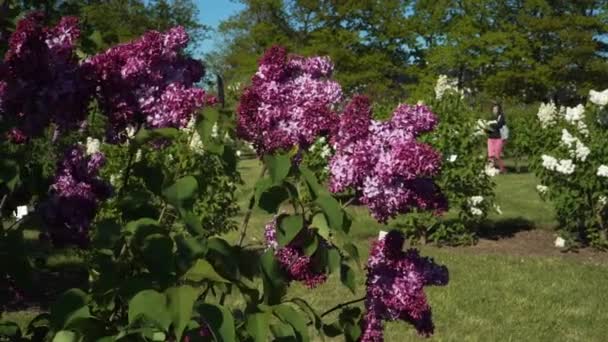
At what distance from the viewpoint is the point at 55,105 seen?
1.84 metres

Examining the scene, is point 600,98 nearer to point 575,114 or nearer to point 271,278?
point 575,114

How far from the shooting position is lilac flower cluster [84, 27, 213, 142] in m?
1.83

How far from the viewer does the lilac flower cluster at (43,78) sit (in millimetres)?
1822

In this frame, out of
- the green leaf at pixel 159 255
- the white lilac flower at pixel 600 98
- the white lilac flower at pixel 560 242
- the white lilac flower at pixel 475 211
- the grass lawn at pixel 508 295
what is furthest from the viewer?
the white lilac flower at pixel 475 211

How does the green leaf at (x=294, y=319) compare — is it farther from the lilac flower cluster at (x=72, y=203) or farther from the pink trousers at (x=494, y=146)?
the pink trousers at (x=494, y=146)

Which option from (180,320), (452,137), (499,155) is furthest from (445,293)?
(499,155)

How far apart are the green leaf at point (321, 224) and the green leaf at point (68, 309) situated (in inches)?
21.0

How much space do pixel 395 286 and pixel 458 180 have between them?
7.72 meters

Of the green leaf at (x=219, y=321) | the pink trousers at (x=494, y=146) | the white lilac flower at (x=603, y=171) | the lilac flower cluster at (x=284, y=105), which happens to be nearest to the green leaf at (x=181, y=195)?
the green leaf at (x=219, y=321)

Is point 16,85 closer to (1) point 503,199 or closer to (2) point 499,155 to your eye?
(1) point 503,199

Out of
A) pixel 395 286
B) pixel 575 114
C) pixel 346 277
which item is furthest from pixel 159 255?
pixel 575 114

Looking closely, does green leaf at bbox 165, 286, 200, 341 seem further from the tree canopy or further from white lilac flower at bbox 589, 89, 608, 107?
the tree canopy

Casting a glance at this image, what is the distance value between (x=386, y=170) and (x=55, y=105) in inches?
30.3

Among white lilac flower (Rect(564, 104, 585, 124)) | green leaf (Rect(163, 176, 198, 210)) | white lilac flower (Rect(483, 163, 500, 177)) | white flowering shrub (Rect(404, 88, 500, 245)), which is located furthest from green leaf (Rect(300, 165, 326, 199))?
white lilac flower (Rect(483, 163, 500, 177))
